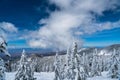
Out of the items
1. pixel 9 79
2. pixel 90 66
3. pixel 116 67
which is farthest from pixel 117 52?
pixel 9 79

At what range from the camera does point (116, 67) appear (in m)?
74.2

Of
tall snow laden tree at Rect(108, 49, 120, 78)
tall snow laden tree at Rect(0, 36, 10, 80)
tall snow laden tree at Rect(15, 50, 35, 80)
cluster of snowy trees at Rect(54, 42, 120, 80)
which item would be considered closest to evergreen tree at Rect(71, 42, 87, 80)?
cluster of snowy trees at Rect(54, 42, 120, 80)

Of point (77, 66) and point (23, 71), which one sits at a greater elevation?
point (77, 66)

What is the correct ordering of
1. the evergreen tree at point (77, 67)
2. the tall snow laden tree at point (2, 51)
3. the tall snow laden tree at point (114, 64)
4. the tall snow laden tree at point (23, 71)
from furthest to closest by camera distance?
the tall snow laden tree at point (114, 64), the tall snow laden tree at point (23, 71), the evergreen tree at point (77, 67), the tall snow laden tree at point (2, 51)

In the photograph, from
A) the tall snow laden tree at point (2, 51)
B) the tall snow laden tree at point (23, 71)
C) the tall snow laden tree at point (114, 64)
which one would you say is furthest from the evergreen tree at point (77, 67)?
the tall snow laden tree at point (114, 64)

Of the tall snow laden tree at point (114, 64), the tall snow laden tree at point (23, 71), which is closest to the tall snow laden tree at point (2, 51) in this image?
the tall snow laden tree at point (23, 71)

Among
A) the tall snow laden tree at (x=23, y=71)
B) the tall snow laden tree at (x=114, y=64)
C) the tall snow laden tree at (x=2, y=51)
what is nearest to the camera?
the tall snow laden tree at (x=2, y=51)

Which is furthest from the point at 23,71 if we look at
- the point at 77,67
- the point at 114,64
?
the point at 114,64

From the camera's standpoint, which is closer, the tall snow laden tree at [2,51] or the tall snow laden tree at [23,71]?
the tall snow laden tree at [2,51]

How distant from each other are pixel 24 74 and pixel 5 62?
26.8m

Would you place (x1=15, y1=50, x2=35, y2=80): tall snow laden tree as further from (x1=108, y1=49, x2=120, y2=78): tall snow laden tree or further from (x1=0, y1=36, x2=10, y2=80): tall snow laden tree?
(x1=108, y1=49, x2=120, y2=78): tall snow laden tree

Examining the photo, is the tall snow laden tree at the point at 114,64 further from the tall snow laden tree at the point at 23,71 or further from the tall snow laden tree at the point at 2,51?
the tall snow laden tree at the point at 2,51

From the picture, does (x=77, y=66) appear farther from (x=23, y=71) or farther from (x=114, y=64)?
(x=114, y=64)

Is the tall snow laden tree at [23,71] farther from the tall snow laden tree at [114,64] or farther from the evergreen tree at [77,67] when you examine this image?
the tall snow laden tree at [114,64]
